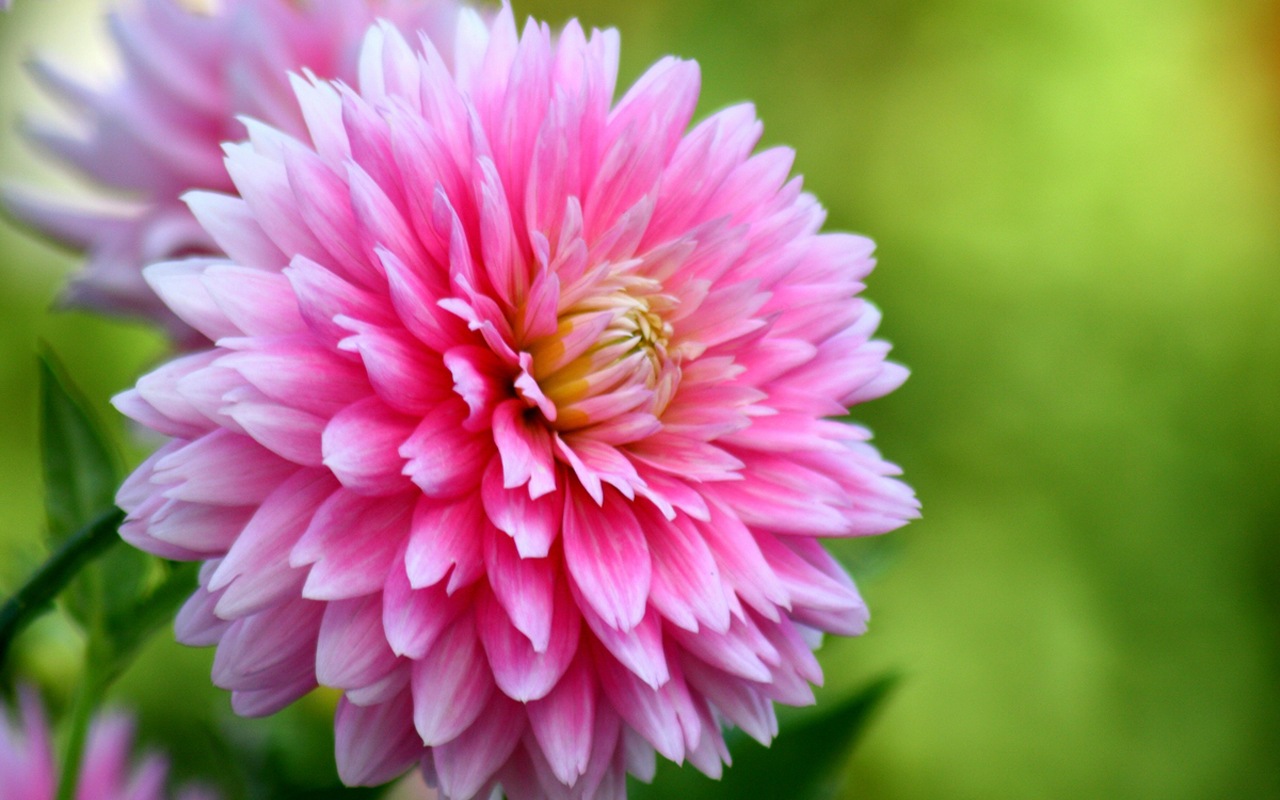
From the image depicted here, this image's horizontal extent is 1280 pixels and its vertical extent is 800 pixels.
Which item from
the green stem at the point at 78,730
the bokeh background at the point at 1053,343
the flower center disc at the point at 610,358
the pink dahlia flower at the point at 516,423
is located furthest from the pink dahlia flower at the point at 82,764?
the bokeh background at the point at 1053,343

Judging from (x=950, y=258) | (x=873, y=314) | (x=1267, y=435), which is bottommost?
(x=1267, y=435)

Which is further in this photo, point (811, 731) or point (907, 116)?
point (907, 116)

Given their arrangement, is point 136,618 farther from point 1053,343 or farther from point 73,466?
point 1053,343

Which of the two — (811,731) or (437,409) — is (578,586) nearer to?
(437,409)

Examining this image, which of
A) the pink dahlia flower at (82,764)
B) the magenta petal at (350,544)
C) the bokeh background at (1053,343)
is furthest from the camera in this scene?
the bokeh background at (1053,343)

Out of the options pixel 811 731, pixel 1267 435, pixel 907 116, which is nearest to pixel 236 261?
pixel 811 731

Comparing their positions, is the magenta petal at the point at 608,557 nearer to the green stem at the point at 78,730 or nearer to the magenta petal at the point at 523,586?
the magenta petal at the point at 523,586

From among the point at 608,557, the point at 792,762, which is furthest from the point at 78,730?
the point at 792,762
